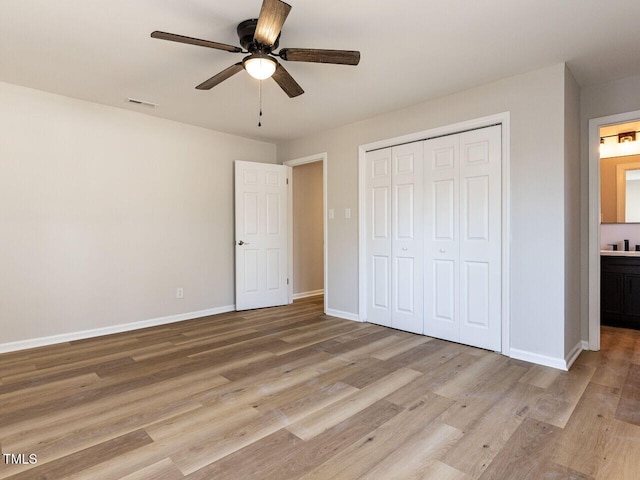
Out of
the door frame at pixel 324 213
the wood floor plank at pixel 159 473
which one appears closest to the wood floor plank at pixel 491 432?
the wood floor plank at pixel 159 473

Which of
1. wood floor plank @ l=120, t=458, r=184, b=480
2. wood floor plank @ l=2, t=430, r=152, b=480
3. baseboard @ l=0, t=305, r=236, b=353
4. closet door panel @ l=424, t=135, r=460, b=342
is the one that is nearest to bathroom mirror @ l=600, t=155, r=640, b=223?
closet door panel @ l=424, t=135, r=460, b=342

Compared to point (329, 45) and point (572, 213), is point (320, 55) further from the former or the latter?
point (572, 213)

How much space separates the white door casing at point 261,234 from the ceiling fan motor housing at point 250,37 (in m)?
2.64

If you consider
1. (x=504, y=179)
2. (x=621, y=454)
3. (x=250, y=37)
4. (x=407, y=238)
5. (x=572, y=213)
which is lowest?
(x=621, y=454)

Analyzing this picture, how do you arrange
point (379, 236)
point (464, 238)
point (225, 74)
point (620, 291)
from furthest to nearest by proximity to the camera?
point (379, 236)
point (620, 291)
point (464, 238)
point (225, 74)

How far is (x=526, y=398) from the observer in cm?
230

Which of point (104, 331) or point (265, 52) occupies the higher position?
point (265, 52)

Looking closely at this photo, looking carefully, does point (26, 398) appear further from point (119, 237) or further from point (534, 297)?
point (534, 297)

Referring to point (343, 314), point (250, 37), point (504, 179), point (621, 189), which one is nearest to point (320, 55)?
point (250, 37)

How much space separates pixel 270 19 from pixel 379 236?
272 centimetres

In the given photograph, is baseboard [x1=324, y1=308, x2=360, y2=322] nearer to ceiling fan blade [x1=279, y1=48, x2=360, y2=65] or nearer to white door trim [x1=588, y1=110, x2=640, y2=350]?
white door trim [x1=588, y1=110, x2=640, y2=350]

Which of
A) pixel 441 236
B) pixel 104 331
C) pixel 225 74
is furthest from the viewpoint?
pixel 104 331

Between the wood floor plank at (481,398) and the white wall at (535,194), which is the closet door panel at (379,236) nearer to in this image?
the white wall at (535,194)

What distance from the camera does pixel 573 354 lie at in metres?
3.01
